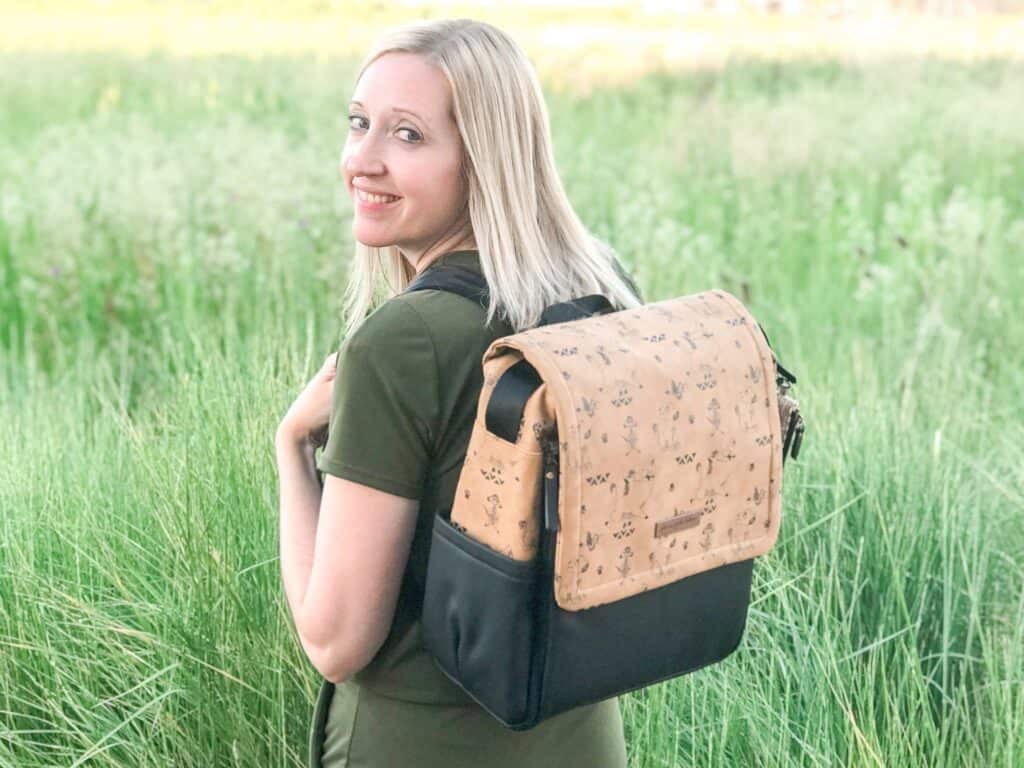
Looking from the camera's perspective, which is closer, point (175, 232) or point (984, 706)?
point (984, 706)

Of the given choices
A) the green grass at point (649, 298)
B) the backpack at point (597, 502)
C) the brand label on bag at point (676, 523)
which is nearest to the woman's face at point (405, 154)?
the backpack at point (597, 502)

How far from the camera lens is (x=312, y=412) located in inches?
77.7

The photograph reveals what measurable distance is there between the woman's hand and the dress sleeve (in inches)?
8.0

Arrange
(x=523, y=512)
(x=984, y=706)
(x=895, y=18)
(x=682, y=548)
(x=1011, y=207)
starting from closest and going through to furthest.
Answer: (x=523, y=512) < (x=682, y=548) < (x=984, y=706) < (x=1011, y=207) < (x=895, y=18)

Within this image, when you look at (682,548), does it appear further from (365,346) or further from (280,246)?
(280,246)

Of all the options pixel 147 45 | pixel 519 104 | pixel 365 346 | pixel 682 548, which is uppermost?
pixel 519 104

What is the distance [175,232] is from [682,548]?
5198 mm

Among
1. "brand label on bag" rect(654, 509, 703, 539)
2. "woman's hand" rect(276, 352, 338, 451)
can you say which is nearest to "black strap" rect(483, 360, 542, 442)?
"brand label on bag" rect(654, 509, 703, 539)

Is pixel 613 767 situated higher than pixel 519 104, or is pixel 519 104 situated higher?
pixel 519 104

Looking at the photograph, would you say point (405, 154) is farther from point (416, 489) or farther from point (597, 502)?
point (597, 502)

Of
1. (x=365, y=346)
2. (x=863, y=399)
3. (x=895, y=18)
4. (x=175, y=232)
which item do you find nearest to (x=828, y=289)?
(x=863, y=399)

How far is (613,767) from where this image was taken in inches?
79.3

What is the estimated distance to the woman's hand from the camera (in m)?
1.95

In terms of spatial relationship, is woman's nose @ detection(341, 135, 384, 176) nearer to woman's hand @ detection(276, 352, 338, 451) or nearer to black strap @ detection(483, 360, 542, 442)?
woman's hand @ detection(276, 352, 338, 451)
